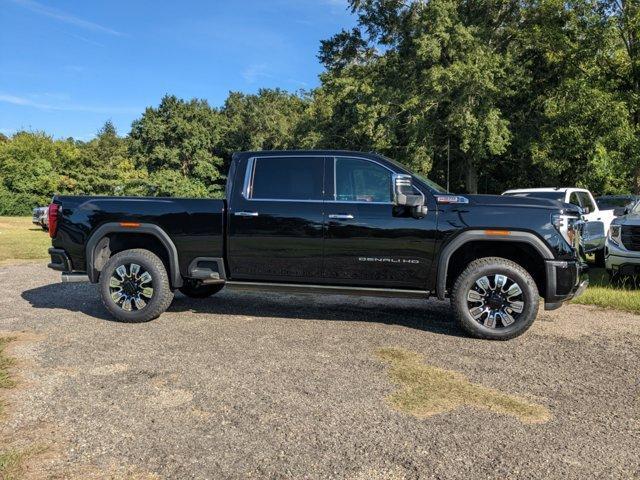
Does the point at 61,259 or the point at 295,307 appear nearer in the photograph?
the point at 61,259

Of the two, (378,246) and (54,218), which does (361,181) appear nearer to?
(378,246)

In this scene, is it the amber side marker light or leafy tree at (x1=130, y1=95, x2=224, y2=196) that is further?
leafy tree at (x1=130, y1=95, x2=224, y2=196)

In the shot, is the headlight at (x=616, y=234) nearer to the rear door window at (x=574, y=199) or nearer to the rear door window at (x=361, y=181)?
the rear door window at (x=574, y=199)

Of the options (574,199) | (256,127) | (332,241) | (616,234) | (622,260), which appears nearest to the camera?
(332,241)

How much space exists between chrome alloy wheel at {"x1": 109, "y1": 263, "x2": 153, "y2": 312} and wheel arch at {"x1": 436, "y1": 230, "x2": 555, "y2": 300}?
3476 mm

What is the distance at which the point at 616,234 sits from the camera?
909cm

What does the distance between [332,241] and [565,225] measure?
2.52m

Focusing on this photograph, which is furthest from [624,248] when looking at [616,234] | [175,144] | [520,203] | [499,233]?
[175,144]

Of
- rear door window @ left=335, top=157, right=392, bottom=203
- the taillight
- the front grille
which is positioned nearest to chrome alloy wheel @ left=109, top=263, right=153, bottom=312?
the taillight

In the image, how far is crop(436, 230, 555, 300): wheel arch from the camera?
5695mm

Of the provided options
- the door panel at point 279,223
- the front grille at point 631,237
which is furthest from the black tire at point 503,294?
the front grille at point 631,237

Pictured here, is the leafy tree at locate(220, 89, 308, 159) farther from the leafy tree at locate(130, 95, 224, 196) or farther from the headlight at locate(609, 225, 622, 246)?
the headlight at locate(609, 225, 622, 246)

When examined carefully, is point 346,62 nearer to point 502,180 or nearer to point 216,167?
point 502,180

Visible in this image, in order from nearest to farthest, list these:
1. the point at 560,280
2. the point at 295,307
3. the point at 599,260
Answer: the point at 560,280 → the point at 295,307 → the point at 599,260
